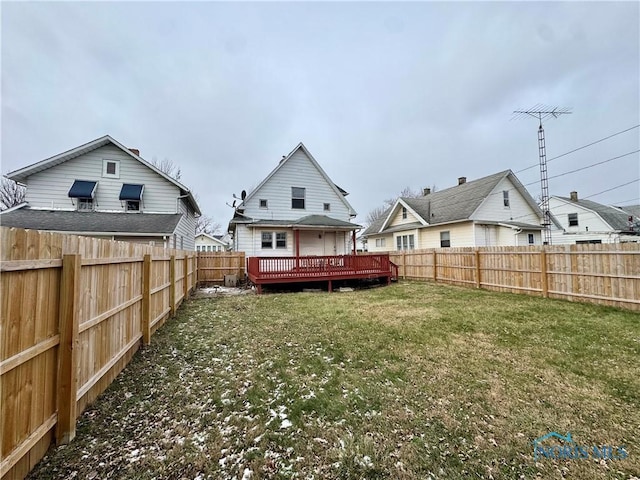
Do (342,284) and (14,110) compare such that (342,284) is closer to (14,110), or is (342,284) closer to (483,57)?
(483,57)

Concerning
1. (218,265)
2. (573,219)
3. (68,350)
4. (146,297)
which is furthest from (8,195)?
(573,219)

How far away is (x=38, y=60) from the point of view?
34.7 feet

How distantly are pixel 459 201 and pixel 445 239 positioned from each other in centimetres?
284

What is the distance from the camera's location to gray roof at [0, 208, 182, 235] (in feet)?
38.7

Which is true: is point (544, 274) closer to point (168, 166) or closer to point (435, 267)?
point (435, 267)

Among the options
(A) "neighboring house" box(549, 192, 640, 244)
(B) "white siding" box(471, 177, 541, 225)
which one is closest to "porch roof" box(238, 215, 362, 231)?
(B) "white siding" box(471, 177, 541, 225)

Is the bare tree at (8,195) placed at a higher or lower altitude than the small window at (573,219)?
higher

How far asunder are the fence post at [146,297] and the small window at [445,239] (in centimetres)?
1738

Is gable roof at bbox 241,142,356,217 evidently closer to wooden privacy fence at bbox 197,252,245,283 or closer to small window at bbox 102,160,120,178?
wooden privacy fence at bbox 197,252,245,283

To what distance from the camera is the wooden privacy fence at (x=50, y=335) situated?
73.5 inches

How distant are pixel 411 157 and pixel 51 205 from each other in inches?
1231

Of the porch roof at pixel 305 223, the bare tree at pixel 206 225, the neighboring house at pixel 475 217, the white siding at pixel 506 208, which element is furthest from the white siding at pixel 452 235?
the bare tree at pixel 206 225

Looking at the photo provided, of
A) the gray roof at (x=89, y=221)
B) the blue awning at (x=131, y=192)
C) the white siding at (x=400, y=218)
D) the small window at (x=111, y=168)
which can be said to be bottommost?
the gray roof at (x=89, y=221)

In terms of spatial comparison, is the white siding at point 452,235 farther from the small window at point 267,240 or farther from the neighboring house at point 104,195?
the neighboring house at point 104,195
